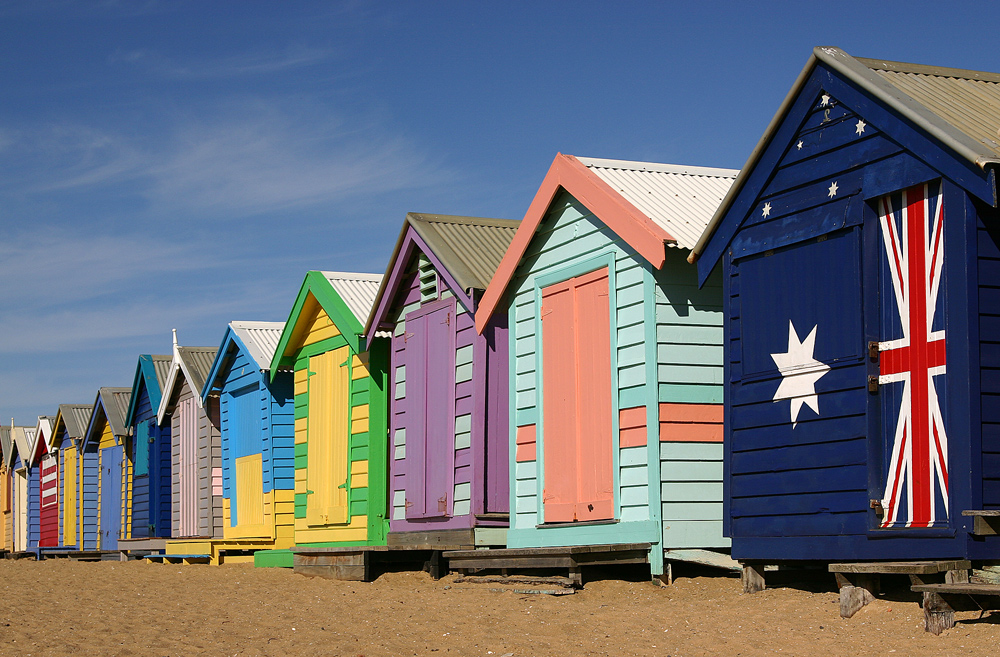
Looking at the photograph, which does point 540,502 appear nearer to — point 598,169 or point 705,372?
point 705,372

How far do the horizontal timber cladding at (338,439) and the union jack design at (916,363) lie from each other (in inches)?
362

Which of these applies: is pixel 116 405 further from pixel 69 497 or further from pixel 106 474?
pixel 69 497

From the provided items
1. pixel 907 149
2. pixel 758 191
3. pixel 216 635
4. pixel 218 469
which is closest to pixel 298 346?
pixel 218 469

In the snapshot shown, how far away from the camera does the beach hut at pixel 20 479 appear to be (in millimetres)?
39250

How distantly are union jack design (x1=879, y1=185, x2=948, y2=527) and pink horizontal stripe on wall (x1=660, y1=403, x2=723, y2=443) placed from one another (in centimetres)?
274

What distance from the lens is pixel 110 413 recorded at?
29.4 m

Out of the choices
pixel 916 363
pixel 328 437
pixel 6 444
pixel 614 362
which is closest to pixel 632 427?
pixel 614 362

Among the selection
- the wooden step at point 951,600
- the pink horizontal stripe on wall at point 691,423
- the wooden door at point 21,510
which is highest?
the pink horizontal stripe on wall at point 691,423

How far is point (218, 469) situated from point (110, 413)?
24.7 ft

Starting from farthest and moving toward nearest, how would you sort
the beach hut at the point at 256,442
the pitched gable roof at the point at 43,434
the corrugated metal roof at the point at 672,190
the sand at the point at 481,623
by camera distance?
the pitched gable roof at the point at 43,434 → the beach hut at the point at 256,442 → the corrugated metal roof at the point at 672,190 → the sand at the point at 481,623

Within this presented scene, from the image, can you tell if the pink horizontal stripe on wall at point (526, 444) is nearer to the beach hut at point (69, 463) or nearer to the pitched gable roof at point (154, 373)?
the pitched gable roof at point (154, 373)

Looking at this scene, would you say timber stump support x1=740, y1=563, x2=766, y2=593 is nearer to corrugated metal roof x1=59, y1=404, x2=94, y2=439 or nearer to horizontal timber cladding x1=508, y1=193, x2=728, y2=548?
horizontal timber cladding x1=508, y1=193, x2=728, y2=548

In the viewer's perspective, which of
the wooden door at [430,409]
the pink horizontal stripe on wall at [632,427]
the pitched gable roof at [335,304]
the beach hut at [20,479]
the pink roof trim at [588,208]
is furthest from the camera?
the beach hut at [20,479]

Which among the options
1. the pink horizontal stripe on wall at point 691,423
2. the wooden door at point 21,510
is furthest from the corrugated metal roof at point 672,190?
the wooden door at point 21,510
